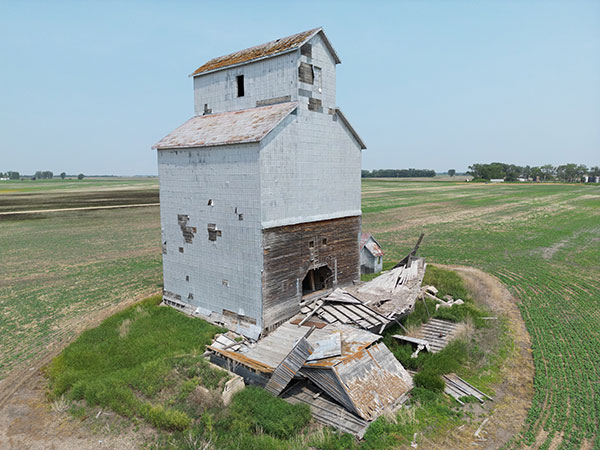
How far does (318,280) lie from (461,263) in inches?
548

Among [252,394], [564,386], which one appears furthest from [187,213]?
[564,386]

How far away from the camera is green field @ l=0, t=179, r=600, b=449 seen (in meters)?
12.6

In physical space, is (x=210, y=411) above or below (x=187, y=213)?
below

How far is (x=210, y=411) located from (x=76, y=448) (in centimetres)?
361

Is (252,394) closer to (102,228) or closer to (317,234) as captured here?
(317,234)

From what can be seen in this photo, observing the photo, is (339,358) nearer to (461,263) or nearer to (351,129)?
(351,129)

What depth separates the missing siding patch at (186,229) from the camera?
18141 mm

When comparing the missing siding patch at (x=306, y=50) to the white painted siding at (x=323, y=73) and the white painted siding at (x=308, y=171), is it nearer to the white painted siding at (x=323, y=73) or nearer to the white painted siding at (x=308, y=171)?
the white painted siding at (x=323, y=73)

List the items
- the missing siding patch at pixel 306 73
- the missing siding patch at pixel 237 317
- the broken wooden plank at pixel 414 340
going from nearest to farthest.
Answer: the broken wooden plank at pixel 414 340
the missing siding patch at pixel 237 317
the missing siding patch at pixel 306 73

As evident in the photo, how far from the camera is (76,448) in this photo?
1057 cm

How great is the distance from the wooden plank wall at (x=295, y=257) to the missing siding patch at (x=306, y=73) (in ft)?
20.5

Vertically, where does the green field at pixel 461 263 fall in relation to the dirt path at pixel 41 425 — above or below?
above

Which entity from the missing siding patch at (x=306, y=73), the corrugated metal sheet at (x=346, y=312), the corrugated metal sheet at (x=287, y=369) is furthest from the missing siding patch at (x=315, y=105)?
the corrugated metal sheet at (x=287, y=369)

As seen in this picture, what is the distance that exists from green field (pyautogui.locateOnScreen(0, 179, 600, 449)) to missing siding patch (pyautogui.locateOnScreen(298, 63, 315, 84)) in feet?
47.3
